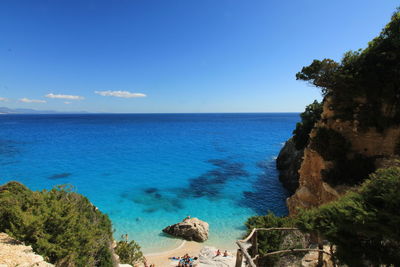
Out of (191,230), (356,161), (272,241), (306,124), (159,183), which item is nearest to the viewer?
(272,241)

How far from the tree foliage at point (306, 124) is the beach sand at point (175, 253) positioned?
2019 cm

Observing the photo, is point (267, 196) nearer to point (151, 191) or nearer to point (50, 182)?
point (151, 191)

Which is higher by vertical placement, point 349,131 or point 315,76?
point 315,76

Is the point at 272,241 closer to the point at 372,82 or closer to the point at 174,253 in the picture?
the point at 174,253

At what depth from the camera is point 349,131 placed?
39.8 ft

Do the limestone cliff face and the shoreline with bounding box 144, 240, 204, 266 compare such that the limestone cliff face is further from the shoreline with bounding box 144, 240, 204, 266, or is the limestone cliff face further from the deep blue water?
the shoreline with bounding box 144, 240, 204, 266

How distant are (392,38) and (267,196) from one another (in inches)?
757

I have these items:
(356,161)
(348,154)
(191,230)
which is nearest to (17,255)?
(191,230)

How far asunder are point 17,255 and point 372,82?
697 inches

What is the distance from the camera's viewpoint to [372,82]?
10742 millimetres

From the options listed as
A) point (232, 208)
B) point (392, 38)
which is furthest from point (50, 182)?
point (392, 38)

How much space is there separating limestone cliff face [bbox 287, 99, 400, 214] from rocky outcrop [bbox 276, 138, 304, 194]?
7.24 meters

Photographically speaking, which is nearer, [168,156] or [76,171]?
[76,171]

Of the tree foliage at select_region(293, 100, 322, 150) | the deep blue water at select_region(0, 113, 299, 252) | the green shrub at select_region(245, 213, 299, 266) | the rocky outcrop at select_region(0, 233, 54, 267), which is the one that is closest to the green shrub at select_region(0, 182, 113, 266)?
the rocky outcrop at select_region(0, 233, 54, 267)
